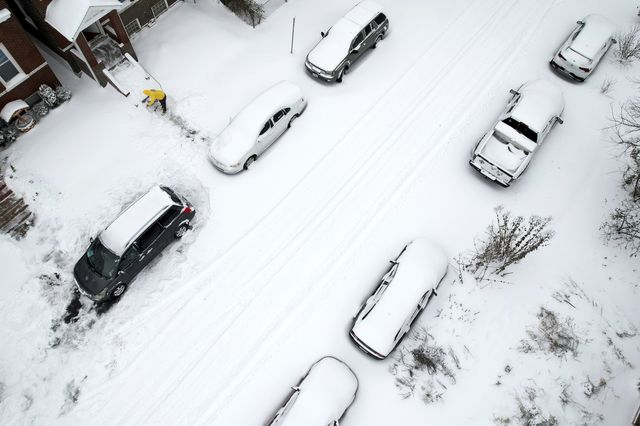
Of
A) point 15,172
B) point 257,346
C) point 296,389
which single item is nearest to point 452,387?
point 296,389

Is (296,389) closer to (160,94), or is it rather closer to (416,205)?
(416,205)

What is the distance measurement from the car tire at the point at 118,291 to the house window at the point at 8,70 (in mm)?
8856

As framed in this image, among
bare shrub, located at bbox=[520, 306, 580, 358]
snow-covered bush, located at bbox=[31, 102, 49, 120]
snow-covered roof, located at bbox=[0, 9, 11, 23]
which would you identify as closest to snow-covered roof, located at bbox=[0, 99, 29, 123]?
snow-covered bush, located at bbox=[31, 102, 49, 120]

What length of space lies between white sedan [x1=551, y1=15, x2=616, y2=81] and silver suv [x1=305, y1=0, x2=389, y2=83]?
7.80 meters

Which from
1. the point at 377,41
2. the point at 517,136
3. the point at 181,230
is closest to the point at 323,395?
the point at 181,230

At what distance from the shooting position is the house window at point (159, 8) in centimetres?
1828

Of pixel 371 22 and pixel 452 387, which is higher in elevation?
pixel 371 22

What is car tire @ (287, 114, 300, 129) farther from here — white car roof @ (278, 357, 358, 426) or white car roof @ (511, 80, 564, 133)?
white car roof @ (278, 357, 358, 426)

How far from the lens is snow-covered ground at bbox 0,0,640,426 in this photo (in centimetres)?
1178

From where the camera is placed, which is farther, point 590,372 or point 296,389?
point 590,372

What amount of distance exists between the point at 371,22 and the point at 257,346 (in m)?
13.8

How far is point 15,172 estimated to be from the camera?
14.8 metres

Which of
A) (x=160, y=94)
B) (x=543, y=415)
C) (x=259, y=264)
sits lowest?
(x=543, y=415)

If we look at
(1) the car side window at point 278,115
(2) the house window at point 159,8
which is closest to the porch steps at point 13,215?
(1) the car side window at point 278,115
